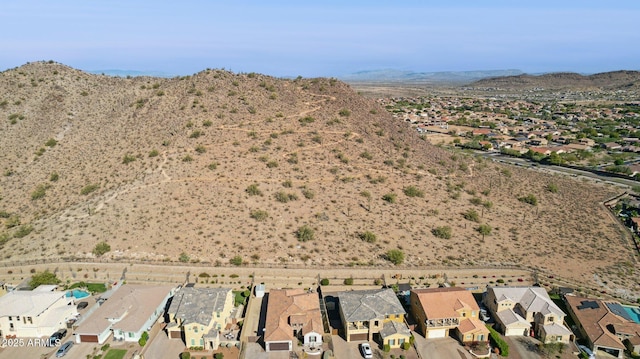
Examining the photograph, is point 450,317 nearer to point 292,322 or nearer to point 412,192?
point 292,322

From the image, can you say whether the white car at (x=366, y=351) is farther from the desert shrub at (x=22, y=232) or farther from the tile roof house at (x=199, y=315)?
the desert shrub at (x=22, y=232)

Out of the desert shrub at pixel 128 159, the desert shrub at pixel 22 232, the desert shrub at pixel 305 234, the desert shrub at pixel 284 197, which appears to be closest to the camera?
the desert shrub at pixel 305 234

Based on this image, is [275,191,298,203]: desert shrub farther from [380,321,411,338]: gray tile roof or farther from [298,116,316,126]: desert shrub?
[380,321,411,338]: gray tile roof

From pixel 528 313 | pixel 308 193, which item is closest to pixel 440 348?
pixel 528 313

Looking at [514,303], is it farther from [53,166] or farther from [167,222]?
[53,166]

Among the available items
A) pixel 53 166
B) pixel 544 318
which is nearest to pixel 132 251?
pixel 53 166

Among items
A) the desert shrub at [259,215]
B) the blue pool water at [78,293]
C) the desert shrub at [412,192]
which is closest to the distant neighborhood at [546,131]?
the desert shrub at [412,192]

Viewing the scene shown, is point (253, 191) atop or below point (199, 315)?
atop
